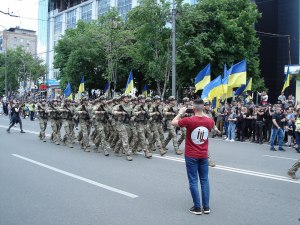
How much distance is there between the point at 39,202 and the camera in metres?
5.91

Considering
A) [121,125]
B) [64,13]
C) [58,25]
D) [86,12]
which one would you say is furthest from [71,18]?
[121,125]

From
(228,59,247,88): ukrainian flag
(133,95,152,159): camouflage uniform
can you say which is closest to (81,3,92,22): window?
(228,59,247,88): ukrainian flag

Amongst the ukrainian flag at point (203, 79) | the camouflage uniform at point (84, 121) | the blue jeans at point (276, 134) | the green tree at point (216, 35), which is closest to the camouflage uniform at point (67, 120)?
the camouflage uniform at point (84, 121)

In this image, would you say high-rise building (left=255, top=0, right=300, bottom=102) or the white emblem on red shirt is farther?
high-rise building (left=255, top=0, right=300, bottom=102)

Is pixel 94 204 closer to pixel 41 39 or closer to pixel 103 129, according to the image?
pixel 103 129

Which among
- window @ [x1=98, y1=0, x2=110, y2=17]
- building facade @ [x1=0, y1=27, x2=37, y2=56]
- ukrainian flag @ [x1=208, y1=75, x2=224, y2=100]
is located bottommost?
ukrainian flag @ [x1=208, y1=75, x2=224, y2=100]

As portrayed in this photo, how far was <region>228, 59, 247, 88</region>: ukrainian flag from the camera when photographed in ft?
54.1

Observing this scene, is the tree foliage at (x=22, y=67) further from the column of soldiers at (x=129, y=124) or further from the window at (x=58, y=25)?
the column of soldiers at (x=129, y=124)

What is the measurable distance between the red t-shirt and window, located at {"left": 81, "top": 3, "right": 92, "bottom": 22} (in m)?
56.6

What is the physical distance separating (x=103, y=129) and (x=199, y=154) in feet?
21.2

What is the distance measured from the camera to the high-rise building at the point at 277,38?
3378 cm

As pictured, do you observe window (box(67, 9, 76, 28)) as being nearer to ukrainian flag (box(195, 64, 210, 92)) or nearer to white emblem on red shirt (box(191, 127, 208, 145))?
ukrainian flag (box(195, 64, 210, 92))

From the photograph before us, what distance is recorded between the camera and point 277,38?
Result: 36344 millimetres

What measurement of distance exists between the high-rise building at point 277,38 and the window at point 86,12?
104 ft
